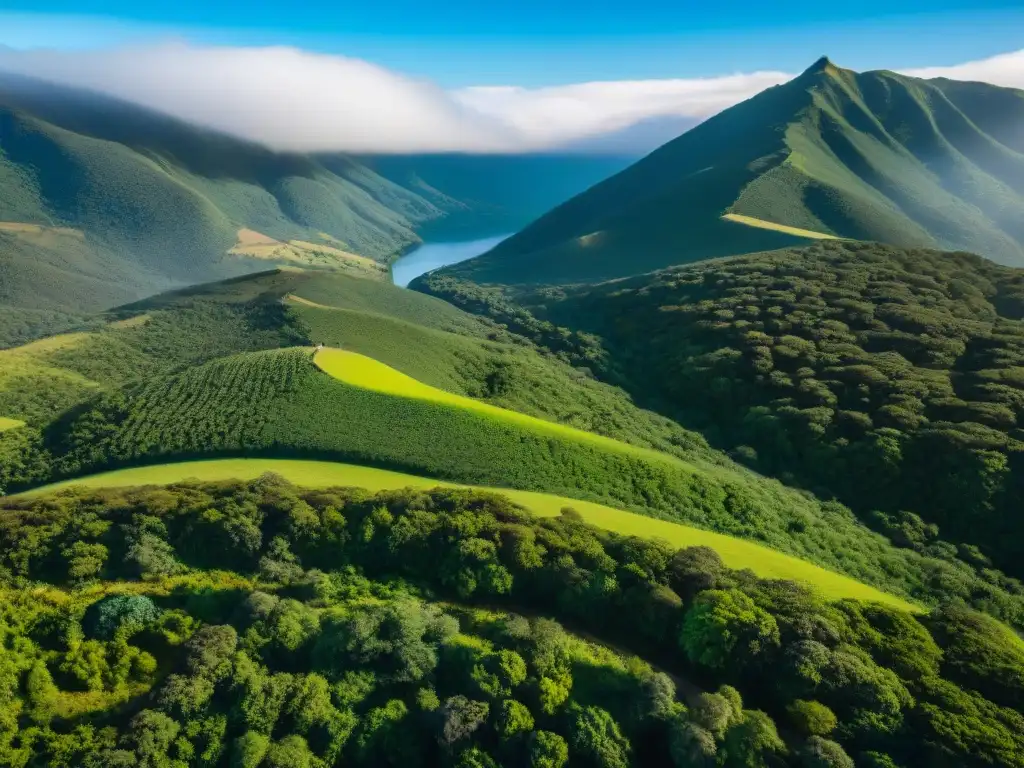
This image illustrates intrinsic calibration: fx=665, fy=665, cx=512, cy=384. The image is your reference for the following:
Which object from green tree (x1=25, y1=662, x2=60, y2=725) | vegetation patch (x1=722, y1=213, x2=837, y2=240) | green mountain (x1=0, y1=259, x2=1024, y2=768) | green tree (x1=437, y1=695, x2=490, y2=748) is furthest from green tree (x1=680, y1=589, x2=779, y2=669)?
vegetation patch (x1=722, y1=213, x2=837, y2=240)

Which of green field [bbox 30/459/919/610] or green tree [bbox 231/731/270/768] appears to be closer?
green tree [bbox 231/731/270/768]

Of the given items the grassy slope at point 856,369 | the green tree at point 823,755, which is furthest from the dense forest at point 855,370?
the green tree at point 823,755

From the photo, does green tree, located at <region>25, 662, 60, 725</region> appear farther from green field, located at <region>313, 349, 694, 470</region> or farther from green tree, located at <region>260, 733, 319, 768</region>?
green field, located at <region>313, 349, 694, 470</region>

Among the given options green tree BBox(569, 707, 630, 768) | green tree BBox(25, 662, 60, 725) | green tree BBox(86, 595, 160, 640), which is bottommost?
green tree BBox(569, 707, 630, 768)

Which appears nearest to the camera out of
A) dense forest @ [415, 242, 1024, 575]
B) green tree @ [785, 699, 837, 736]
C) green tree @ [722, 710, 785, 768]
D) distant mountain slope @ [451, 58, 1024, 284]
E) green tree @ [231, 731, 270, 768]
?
green tree @ [231, 731, 270, 768]

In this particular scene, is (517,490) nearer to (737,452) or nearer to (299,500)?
(299,500)

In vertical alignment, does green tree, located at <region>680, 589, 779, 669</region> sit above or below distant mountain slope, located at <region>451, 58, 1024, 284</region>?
below
